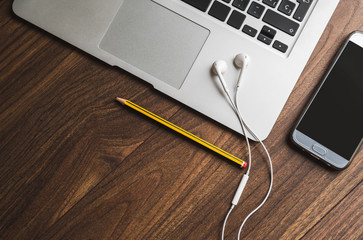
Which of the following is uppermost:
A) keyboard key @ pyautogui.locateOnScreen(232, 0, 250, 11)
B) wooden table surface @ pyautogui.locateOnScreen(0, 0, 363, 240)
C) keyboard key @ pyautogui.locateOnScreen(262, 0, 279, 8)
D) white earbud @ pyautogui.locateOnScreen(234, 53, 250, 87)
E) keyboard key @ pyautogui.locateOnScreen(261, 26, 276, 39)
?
keyboard key @ pyautogui.locateOnScreen(262, 0, 279, 8)

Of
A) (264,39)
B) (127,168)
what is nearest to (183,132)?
(127,168)

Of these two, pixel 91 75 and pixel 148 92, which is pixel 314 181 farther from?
pixel 91 75

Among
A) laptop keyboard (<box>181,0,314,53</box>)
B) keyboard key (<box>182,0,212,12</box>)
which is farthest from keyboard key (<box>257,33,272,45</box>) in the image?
keyboard key (<box>182,0,212,12</box>)

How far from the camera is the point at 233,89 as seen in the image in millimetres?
589

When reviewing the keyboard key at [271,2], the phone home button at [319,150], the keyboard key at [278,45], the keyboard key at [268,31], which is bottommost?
the phone home button at [319,150]

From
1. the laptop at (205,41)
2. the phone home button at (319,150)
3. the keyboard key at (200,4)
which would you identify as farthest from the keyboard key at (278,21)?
the phone home button at (319,150)

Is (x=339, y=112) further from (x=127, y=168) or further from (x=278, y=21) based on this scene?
(x=127, y=168)

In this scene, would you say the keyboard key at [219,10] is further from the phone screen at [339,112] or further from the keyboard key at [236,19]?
the phone screen at [339,112]

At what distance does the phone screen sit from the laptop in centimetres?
6

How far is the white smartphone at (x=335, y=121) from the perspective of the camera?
0.59m

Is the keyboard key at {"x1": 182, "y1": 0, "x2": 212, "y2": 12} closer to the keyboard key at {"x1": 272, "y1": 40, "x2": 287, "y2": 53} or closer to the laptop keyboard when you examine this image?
the laptop keyboard

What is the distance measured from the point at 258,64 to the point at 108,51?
10.7 inches

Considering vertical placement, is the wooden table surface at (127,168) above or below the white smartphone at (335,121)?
below

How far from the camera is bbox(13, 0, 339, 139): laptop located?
0.59 metres
